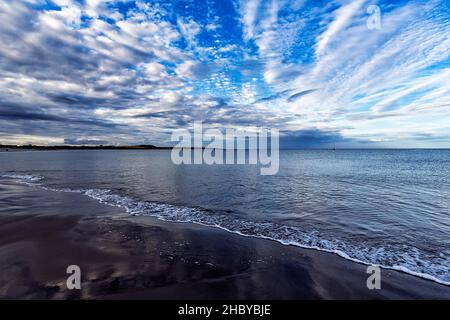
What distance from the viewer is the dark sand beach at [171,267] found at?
5.15 m

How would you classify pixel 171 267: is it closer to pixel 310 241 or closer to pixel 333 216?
pixel 310 241

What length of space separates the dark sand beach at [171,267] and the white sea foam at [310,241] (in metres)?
0.56

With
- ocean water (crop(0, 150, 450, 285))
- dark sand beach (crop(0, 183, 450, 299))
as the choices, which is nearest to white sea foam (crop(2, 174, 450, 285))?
ocean water (crop(0, 150, 450, 285))

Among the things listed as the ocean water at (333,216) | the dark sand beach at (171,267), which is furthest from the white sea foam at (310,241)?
the dark sand beach at (171,267)

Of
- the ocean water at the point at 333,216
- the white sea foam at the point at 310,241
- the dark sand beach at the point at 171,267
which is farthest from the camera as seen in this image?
the ocean water at the point at 333,216

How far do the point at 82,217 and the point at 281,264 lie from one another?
937cm

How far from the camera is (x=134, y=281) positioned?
17.9 feet

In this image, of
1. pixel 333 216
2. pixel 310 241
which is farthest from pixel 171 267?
pixel 333 216

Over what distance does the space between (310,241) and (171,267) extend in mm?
5208

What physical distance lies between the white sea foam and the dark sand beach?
0.56 m

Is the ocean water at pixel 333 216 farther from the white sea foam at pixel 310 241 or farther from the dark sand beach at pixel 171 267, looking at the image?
the dark sand beach at pixel 171 267

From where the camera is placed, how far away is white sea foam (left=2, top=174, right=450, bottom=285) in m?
6.71
